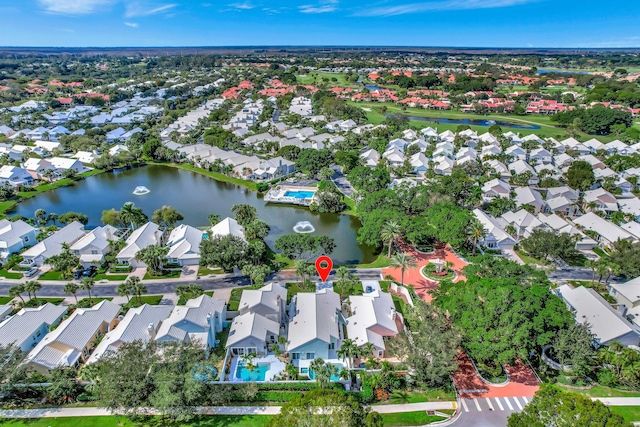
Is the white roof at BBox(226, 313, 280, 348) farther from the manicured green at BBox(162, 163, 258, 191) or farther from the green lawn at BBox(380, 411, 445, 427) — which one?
the manicured green at BBox(162, 163, 258, 191)

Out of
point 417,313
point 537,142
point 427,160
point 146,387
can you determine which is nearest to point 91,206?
point 146,387

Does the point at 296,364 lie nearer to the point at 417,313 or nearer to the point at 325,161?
the point at 417,313

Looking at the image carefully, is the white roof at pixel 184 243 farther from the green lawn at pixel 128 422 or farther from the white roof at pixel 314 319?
the green lawn at pixel 128 422

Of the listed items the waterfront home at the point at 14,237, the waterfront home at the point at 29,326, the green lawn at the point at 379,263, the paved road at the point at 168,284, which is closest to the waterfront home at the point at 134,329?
the waterfront home at the point at 29,326

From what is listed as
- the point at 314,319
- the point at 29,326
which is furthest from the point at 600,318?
the point at 29,326

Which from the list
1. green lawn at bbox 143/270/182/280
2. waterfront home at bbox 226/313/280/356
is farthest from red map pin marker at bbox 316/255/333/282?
green lawn at bbox 143/270/182/280
